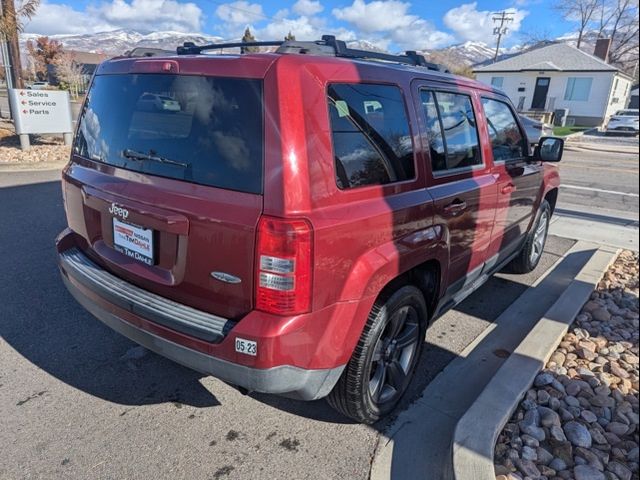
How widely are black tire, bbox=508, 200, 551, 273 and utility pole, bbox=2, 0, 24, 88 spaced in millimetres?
12639

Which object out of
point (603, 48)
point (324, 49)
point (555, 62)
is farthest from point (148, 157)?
point (603, 48)

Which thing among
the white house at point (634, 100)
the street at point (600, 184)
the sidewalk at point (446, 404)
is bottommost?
the street at point (600, 184)

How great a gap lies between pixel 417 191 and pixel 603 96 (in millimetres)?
41096

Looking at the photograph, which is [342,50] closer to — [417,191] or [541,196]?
[417,191]

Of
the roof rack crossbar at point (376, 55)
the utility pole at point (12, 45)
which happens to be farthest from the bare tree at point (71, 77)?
the roof rack crossbar at point (376, 55)

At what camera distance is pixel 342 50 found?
2.58 m

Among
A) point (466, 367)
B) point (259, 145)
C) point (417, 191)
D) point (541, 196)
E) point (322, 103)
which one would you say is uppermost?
point (322, 103)

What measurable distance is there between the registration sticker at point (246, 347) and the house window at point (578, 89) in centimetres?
4241

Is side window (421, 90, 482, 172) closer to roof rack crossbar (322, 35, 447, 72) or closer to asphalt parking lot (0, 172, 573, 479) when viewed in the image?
roof rack crossbar (322, 35, 447, 72)

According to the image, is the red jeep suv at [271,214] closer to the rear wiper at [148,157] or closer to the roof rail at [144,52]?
the rear wiper at [148,157]

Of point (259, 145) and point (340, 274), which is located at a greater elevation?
point (259, 145)

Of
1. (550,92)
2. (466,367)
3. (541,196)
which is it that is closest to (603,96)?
(550,92)

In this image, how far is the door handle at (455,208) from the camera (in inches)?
113

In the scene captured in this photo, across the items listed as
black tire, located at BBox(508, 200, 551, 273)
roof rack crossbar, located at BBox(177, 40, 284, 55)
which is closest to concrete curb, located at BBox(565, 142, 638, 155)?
black tire, located at BBox(508, 200, 551, 273)
